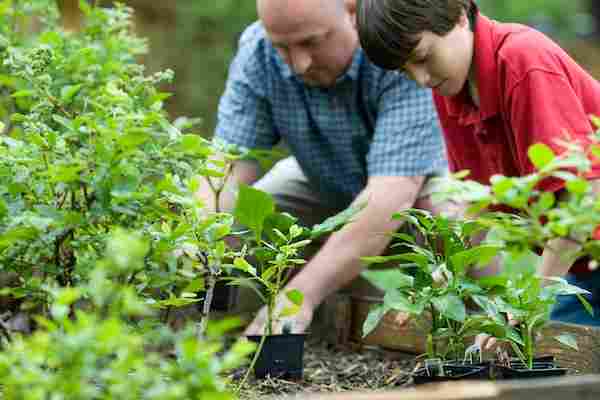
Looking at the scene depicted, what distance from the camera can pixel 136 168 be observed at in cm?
151

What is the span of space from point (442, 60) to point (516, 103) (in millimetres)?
221

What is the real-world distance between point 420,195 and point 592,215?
85.9 inches

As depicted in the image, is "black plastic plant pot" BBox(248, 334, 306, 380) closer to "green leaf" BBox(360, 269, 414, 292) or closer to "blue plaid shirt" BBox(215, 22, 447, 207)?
"green leaf" BBox(360, 269, 414, 292)

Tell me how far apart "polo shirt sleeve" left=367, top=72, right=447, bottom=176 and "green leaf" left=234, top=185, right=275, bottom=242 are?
1126 millimetres

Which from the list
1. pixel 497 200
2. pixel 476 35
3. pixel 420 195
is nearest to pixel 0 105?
pixel 476 35

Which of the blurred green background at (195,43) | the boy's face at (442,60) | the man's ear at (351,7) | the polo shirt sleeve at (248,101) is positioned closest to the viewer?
the boy's face at (442,60)

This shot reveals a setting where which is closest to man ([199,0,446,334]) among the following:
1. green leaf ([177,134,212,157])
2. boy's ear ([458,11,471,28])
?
boy's ear ([458,11,471,28])

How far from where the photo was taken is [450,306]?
166cm

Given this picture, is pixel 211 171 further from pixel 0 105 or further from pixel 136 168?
pixel 0 105

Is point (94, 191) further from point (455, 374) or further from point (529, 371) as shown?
point (529, 371)

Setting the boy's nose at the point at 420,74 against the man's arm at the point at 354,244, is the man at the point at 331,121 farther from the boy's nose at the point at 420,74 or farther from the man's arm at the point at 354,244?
the boy's nose at the point at 420,74

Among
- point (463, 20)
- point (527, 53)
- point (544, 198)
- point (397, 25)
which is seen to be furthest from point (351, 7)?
point (544, 198)

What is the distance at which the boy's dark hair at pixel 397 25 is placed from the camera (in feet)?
6.98

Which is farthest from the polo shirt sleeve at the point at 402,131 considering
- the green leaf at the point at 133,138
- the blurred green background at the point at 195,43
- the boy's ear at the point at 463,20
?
the blurred green background at the point at 195,43
